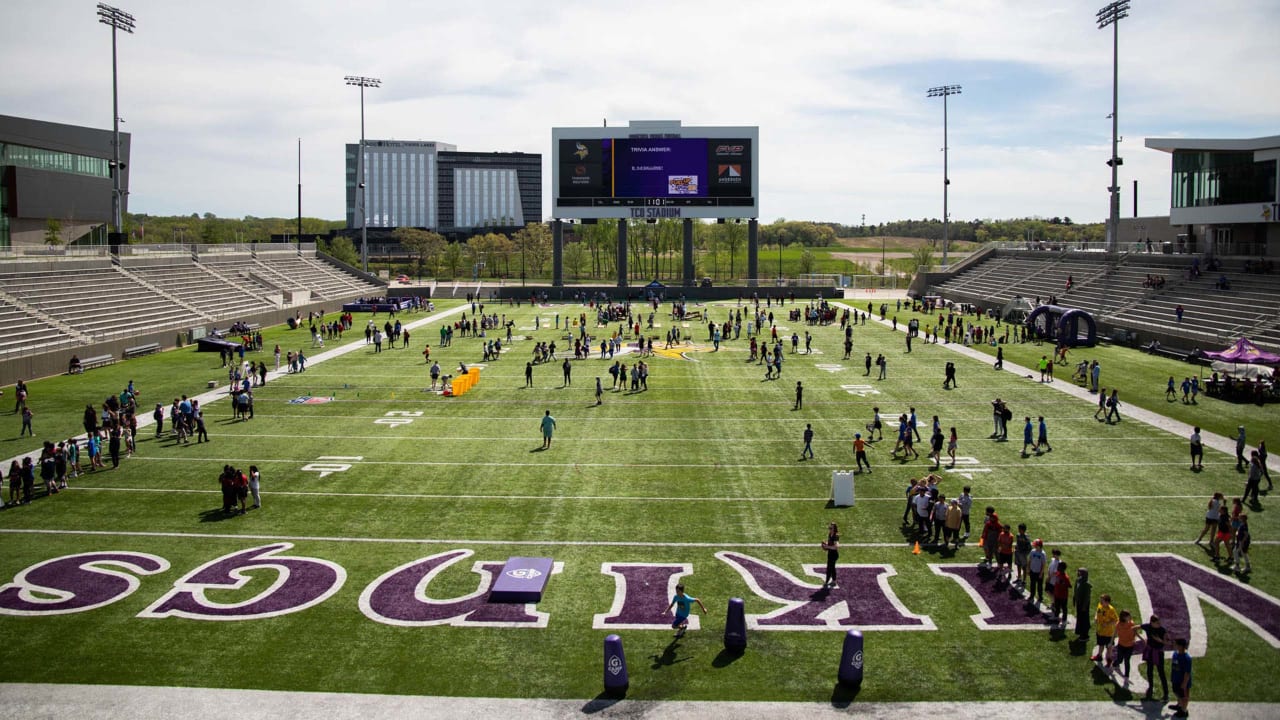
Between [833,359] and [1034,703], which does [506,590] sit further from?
[833,359]

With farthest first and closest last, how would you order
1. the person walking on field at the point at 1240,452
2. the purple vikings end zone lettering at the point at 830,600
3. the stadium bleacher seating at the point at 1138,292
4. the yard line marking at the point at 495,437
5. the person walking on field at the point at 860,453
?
the stadium bleacher seating at the point at 1138,292 < the yard line marking at the point at 495,437 < the person walking on field at the point at 860,453 < the person walking on field at the point at 1240,452 < the purple vikings end zone lettering at the point at 830,600

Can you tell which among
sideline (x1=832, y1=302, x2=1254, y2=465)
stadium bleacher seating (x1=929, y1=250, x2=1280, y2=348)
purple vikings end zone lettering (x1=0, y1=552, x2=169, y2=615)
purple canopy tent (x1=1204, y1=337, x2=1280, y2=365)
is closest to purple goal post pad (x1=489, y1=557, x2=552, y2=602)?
purple vikings end zone lettering (x1=0, y1=552, x2=169, y2=615)

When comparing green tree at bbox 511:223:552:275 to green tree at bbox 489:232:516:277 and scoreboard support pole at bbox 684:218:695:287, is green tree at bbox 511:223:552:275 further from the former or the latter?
scoreboard support pole at bbox 684:218:695:287

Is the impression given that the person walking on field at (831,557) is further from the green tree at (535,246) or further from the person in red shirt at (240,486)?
the green tree at (535,246)

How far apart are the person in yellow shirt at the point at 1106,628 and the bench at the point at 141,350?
4397 cm

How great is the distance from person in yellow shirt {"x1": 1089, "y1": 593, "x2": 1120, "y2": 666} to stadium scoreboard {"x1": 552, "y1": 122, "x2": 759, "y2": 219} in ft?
226

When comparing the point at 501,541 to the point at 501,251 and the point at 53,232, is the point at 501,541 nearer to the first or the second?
the point at 53,232

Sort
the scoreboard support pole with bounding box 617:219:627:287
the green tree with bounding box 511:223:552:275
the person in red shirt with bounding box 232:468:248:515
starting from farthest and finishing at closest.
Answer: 1. the green tree with bounding box 511:223:552:275
2. the scoreboard support pole with bounding box 617:219:627:287
3. the person in red shirt with bounding box 232:468:248:515

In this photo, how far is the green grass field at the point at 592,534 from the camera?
47.1ft

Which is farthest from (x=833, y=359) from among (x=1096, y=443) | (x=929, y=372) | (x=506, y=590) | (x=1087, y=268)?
(x=506, y=590)

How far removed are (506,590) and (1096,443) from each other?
64.9 feet

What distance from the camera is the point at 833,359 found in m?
46.8

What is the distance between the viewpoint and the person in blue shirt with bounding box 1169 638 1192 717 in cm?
1279

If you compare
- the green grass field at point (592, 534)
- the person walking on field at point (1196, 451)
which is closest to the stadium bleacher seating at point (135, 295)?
the green grass field at point (592, 534)
